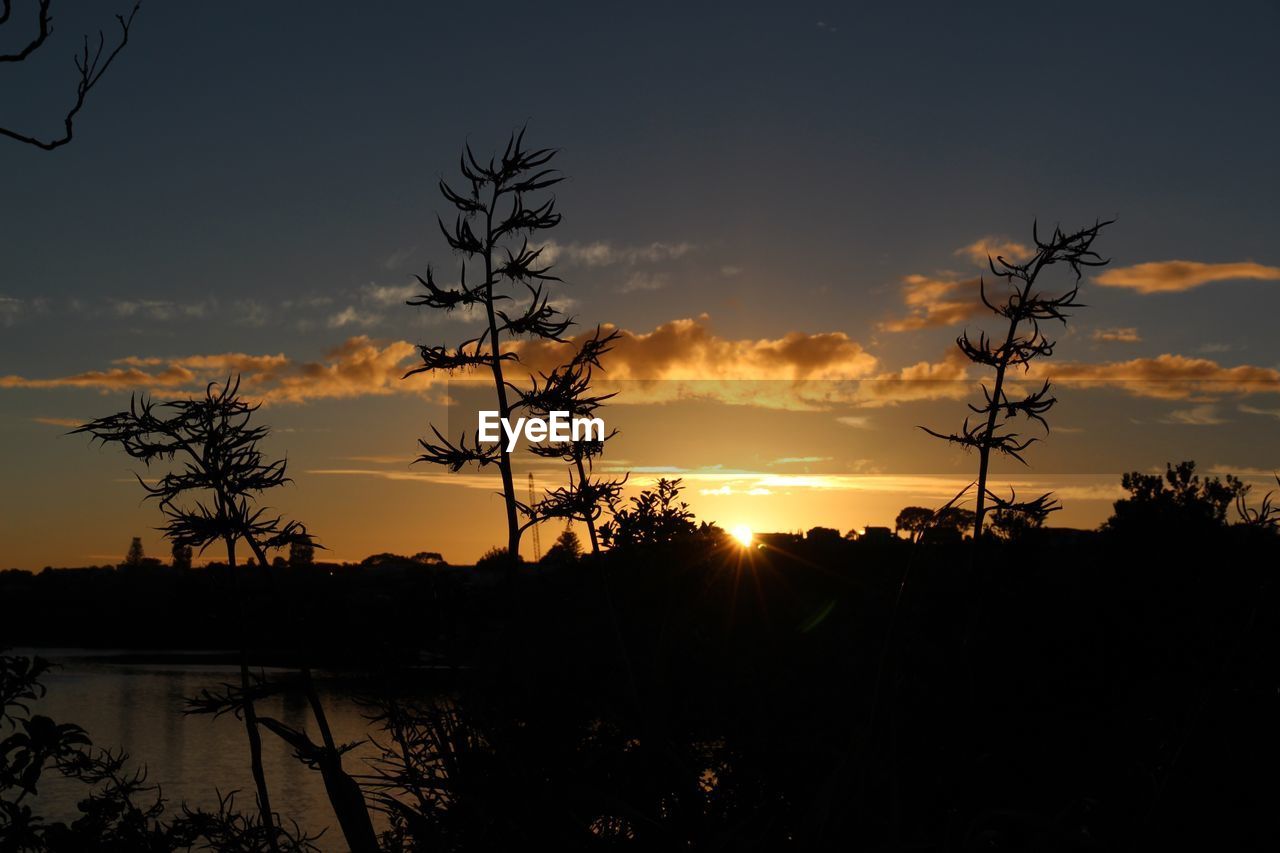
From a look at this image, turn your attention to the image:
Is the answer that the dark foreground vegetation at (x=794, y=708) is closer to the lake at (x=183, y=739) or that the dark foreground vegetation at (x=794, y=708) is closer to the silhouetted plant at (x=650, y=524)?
the silhouetted plant at (x=650, y=524)

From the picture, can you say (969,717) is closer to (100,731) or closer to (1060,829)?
(1060,829)

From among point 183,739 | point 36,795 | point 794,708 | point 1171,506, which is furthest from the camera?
point 183,739

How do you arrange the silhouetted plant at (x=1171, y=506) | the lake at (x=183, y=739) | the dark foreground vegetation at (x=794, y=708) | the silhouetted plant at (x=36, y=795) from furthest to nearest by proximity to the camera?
the lake at (x=183, y=739) → the silhouetted plant at (x=1171, y=506) → the silhouetted plant at (x=36, y=795) → the dark foreground vegetation at (x=794, y=708)

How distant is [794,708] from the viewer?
409 inches

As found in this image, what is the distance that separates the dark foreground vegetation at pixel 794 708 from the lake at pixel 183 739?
20078 mm

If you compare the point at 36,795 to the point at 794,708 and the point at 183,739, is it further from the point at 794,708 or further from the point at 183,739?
the point at 183,739

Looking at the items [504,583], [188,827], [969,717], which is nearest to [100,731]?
[188,827]

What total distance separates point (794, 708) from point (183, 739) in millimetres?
64112

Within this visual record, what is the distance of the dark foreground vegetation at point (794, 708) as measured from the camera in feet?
5.38

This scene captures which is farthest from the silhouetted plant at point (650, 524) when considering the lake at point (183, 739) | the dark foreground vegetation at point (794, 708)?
the lake at point (183, 739)

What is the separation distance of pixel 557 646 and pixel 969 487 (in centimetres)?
890

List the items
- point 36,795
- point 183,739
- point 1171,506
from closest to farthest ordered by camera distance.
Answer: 1. point 36,795
2. point 1171,506
3. point 183,739

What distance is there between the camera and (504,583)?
28.1ft

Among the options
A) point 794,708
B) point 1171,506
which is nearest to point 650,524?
point 794,708
